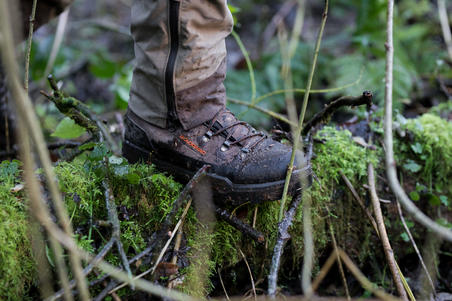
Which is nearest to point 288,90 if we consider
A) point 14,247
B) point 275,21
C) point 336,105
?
point 336,105

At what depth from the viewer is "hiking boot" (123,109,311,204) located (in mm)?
1828

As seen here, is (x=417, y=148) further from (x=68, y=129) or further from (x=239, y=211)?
(x=68, y=129)

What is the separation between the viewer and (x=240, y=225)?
71.9 inches

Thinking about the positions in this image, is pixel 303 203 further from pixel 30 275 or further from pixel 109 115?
pixel 109 115

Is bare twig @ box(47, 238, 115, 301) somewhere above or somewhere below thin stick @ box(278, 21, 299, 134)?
below

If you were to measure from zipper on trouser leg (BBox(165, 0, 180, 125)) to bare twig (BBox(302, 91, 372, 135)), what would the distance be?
0.96 m

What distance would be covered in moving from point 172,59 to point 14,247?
3.49ft

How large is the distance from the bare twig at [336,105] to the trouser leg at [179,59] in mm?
703

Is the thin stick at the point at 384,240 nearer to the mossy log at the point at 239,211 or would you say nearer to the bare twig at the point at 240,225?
the mossy log at the point at 239,211

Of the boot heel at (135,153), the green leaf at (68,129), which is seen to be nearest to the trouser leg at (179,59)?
the boot heel at (135,153)

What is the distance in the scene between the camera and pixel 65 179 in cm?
176

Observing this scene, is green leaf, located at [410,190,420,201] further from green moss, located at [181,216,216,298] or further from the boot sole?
green moss, located at [181,216,216,298]

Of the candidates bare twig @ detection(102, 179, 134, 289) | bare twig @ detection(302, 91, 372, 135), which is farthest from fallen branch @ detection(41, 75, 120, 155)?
bare twig @ detection(302, 91, 372, 135)

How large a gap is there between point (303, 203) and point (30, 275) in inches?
54.9
